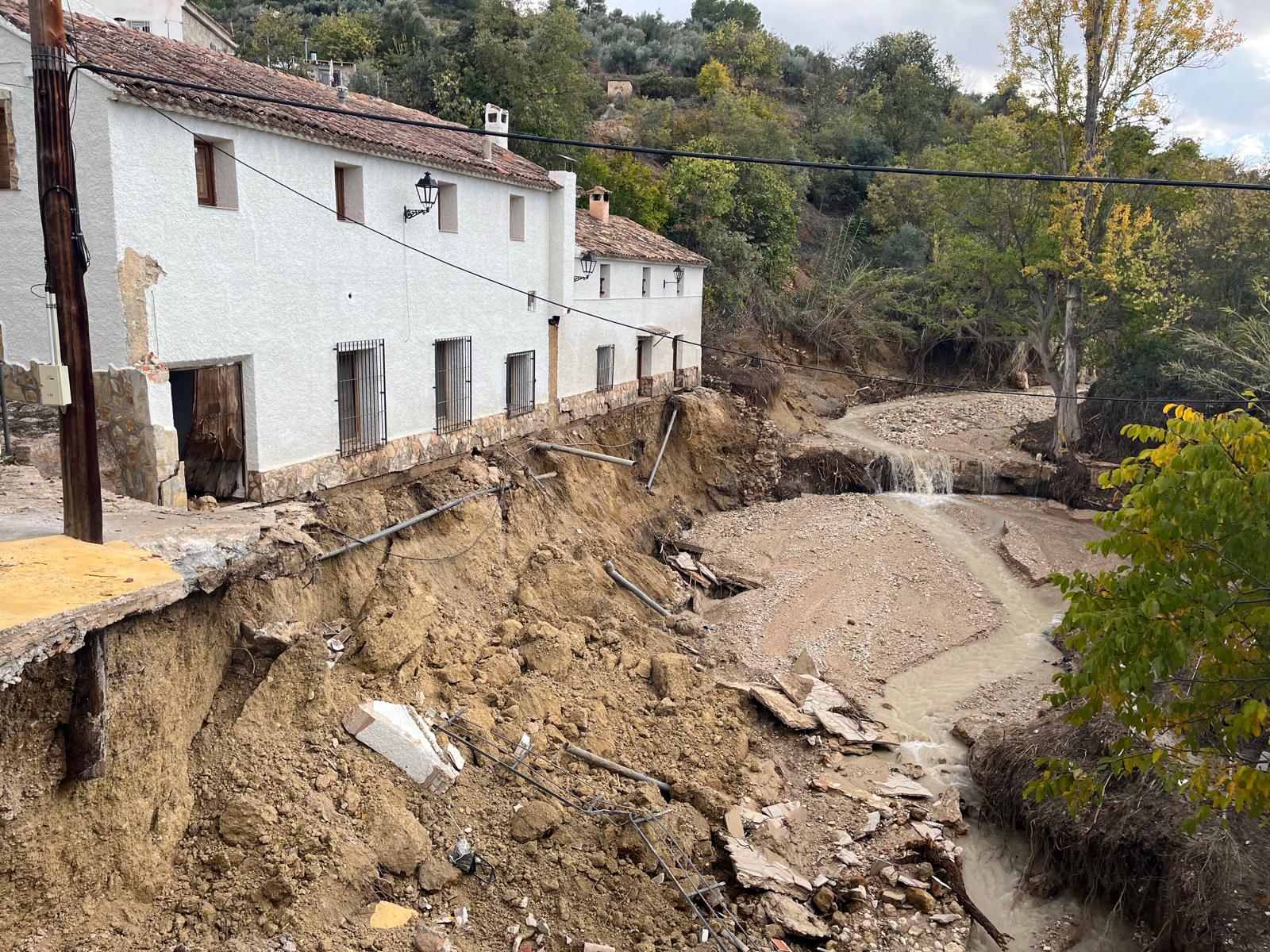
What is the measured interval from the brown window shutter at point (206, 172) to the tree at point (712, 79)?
4237cm

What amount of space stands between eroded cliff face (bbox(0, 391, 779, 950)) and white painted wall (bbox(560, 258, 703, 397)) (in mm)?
6371

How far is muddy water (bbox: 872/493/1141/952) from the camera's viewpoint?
9953 mm

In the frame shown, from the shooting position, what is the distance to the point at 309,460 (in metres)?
12.2

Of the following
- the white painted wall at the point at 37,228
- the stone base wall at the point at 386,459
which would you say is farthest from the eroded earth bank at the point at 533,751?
the white painted wall at the point at 37,228

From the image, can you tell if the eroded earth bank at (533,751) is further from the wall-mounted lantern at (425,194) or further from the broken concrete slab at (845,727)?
the wall-mounted lantern at (425,194)

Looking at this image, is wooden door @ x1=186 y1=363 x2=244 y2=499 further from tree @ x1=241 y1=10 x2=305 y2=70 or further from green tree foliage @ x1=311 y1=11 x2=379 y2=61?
green tree foliage @ x1=311 y1=11 x2=379 y2=61

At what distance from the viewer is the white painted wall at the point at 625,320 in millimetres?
19891

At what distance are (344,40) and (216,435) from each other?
3211 cm

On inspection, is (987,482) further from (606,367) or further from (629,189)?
(629,189)

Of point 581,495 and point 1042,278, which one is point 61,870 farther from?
point 1042,278

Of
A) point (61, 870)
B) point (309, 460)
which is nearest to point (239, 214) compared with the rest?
point (309, 460)

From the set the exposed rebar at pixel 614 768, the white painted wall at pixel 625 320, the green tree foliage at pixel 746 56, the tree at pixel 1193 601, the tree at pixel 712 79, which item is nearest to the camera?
the tree at pixel 1193 601

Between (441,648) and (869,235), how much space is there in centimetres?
3605

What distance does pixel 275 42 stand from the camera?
3741cm
